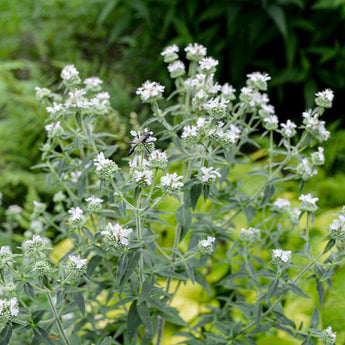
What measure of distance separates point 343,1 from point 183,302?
2.11 meters

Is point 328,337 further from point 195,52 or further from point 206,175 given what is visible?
point 195,52

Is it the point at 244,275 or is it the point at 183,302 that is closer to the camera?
the point at 244,275

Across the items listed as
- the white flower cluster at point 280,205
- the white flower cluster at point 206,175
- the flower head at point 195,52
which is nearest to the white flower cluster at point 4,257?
the white flower cluster at point 206,175

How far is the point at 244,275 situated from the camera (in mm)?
1400

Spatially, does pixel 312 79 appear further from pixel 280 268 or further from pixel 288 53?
pixel 280 268

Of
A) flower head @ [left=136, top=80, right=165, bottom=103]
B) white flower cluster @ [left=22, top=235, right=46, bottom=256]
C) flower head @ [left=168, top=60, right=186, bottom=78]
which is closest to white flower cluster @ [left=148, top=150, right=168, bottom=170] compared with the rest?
flower head @ [left=136, top=80, right=165, bottom=103]

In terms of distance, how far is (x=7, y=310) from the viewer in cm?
96

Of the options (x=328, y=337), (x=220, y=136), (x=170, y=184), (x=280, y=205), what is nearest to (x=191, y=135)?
(x=220, y=136)

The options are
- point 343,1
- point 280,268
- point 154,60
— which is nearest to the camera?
point 280,268

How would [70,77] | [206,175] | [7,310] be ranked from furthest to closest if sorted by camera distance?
[70,77] < [206,175] < [7,310]

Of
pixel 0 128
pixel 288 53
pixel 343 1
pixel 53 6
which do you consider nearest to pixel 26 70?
pixel 53 6

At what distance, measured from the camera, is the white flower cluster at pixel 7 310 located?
3.12 ft

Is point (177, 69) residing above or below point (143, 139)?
above

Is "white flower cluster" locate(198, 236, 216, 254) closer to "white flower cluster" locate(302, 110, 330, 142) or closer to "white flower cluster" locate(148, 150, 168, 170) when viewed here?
"white flower cluster" locate(148, 150, 168, 170)
